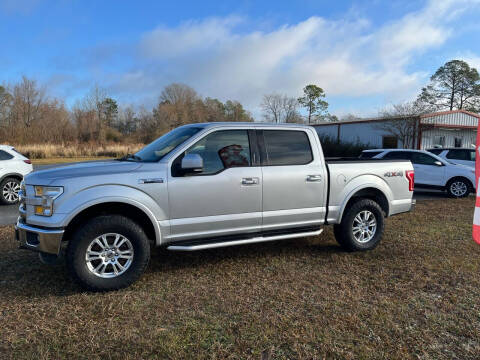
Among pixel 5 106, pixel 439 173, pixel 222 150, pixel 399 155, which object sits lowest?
pixel 439 173

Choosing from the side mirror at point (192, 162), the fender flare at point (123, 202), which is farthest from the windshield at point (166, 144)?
the fender flare at point (123, 202)

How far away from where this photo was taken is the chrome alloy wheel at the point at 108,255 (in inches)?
159

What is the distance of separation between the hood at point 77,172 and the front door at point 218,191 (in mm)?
558

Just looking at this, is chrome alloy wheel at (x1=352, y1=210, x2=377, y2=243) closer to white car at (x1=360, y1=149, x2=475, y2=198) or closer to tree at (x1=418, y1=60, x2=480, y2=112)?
white car at (x1=360, y1=149, x2=475, y2=198)

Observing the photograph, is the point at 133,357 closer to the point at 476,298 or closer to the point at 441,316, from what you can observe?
the point at 441,316

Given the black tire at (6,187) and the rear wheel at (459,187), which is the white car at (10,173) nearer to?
the black tire at (6,187)

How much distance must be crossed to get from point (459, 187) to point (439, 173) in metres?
0.70

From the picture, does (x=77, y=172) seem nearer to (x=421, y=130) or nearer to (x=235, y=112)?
(x=421, y=130)

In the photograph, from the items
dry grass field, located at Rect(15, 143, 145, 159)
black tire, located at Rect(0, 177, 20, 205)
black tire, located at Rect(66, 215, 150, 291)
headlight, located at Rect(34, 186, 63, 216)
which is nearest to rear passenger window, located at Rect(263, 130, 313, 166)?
black tire, located at Rect(66, 215, 150, 291)

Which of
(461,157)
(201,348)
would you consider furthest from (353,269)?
(461,157)

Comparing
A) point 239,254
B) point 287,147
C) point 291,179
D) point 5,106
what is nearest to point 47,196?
point 239,254

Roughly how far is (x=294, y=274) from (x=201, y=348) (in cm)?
196

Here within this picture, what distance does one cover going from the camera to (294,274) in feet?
15.3

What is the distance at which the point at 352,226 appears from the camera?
5488 mm
